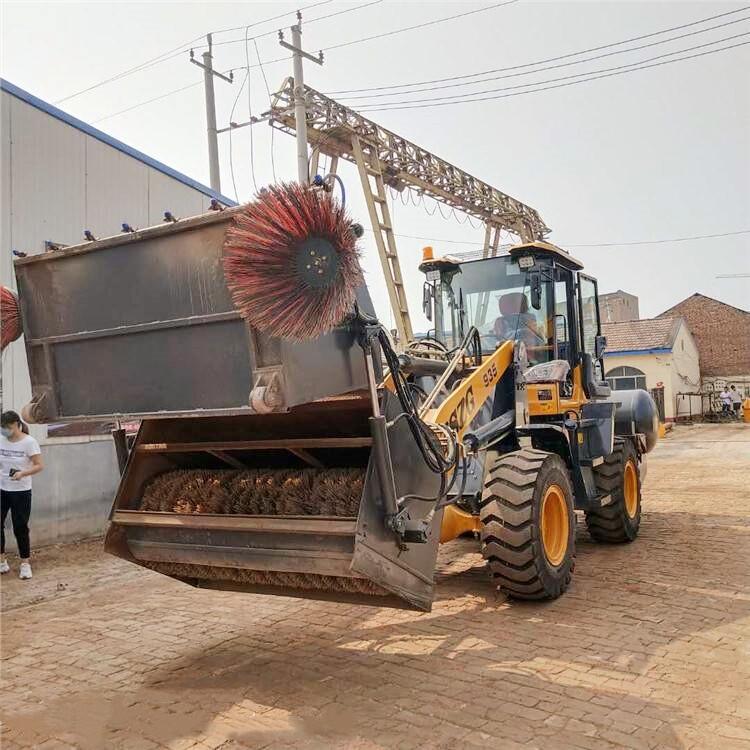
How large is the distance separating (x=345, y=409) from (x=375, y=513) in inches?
27.1

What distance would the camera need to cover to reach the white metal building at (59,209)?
8.12 meters

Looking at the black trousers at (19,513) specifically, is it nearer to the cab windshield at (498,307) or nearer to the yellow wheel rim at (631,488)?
the cab windshield at (498,307)

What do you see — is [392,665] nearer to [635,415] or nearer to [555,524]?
[555,524]

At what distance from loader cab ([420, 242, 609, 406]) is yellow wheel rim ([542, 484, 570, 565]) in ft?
4.58

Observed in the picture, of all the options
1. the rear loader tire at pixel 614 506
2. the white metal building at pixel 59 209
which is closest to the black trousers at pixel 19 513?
the white metal building at pixel 59 209

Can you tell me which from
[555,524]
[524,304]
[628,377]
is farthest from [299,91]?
[628,377]

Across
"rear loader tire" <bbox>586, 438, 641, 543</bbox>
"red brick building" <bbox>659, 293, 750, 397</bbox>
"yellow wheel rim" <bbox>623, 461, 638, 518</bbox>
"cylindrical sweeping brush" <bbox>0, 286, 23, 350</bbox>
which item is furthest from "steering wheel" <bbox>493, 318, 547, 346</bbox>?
"red brick building" <bbox>659, 293, 750, 397</bbox>

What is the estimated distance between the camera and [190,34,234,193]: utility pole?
1700 centimetres

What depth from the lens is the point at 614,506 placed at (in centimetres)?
755

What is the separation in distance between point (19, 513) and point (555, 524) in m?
5.04

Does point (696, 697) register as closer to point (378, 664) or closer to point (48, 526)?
point (378, 664)

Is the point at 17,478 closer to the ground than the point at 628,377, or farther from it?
closer to the ground

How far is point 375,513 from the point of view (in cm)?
375

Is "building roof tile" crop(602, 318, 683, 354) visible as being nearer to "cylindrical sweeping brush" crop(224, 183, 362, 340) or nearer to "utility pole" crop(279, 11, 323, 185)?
"utility pole" crop(279, 11, 323, 185)
